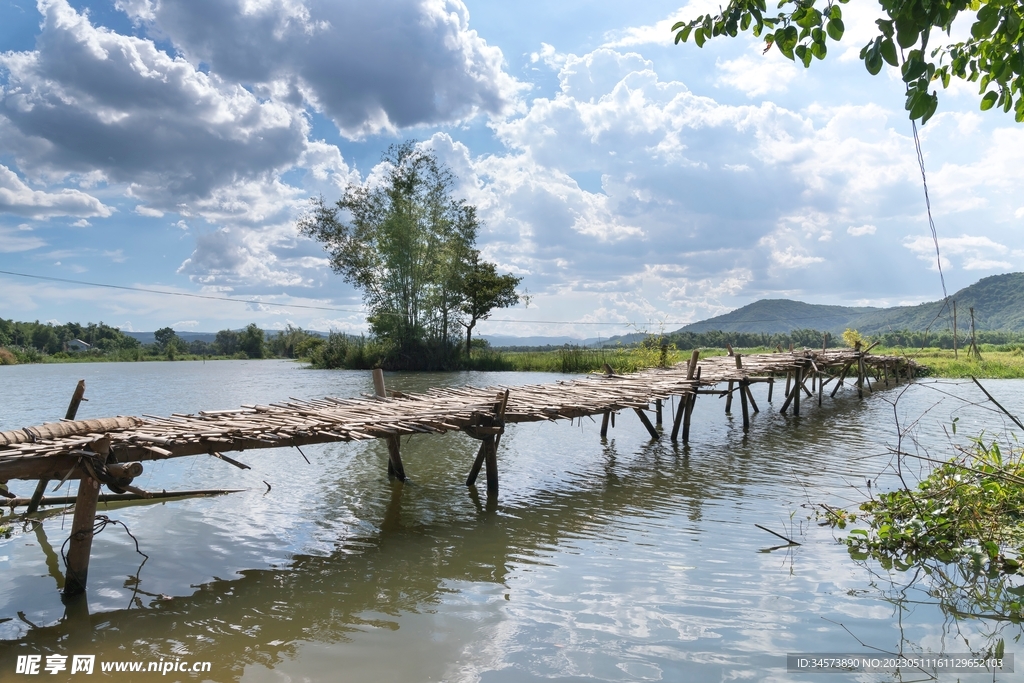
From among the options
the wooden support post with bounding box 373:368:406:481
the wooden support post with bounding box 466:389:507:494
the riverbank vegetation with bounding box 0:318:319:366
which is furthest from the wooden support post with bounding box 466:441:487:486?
the riverbank vegetation with bounding box 0:318:319:366

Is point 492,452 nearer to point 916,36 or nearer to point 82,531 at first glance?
point 82,531

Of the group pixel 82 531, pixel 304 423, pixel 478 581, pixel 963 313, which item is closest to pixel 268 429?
pixel 304 423

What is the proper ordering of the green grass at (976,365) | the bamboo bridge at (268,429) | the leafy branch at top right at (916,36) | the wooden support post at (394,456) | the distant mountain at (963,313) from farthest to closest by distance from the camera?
the distant mountain at (963,313) → the green grass at (976,365) → the wooden support post at (394,456) → the bamboo bridge at (268,429) → the leafy branch at top right at (916,36)

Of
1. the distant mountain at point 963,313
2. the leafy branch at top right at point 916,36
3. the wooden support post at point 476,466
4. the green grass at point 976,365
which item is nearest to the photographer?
the leafy branch at top right at point 916,36

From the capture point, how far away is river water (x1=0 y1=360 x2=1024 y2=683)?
405 centimetres

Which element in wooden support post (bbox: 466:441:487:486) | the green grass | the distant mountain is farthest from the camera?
the distant mountain

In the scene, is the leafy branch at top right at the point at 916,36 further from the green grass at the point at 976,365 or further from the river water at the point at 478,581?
the green grass at the point at 976,365

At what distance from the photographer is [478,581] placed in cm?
523

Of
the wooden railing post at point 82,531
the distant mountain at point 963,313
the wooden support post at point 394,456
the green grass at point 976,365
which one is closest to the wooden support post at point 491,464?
the wooden support post at point 394,456

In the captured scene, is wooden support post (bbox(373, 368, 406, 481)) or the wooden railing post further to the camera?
wooden support post (bbox(373, 368, 406, 481))

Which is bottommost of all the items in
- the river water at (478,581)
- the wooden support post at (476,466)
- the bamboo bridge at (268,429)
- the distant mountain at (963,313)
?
the river water at (478,581)

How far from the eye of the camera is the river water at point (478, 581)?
4.05 metres

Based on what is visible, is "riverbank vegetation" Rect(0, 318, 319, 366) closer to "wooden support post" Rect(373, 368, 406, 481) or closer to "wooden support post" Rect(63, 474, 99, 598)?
"wooden support post" Rect(373, 368, 406, 481)

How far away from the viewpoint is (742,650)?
160 inches
